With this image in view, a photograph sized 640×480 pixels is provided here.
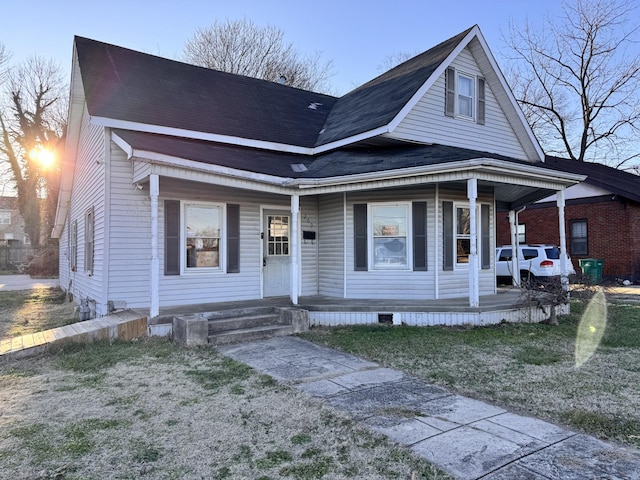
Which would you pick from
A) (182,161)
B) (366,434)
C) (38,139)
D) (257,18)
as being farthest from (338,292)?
(38,139)

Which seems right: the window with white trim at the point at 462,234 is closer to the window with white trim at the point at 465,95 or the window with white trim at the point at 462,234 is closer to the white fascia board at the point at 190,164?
the window with white trim at the point at 465,95

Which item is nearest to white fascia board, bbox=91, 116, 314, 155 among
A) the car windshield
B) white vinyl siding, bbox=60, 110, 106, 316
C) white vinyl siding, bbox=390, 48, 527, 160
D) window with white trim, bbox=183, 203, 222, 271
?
white vinyl siding, bbox=60, 110, 106, 316

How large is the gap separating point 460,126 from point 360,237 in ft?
13.0

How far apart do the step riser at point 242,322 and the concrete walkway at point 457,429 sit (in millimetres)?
1781

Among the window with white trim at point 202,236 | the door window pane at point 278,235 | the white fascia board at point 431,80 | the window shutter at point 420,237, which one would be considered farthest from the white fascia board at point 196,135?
the window shutter at point 420,237

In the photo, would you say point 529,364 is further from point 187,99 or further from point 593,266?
point 593,266

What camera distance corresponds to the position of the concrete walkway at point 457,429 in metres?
2.95

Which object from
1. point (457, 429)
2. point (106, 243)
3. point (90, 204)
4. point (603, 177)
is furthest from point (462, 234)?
point (603, 177)

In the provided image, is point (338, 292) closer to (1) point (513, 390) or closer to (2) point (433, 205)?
(2) point (433, 205)

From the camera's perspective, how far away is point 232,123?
33.8ft

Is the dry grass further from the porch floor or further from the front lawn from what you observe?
the front lawn

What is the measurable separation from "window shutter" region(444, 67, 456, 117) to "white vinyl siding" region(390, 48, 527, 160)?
0.34 ft

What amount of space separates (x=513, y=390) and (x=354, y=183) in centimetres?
493

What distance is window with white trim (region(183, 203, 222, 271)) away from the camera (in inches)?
344
